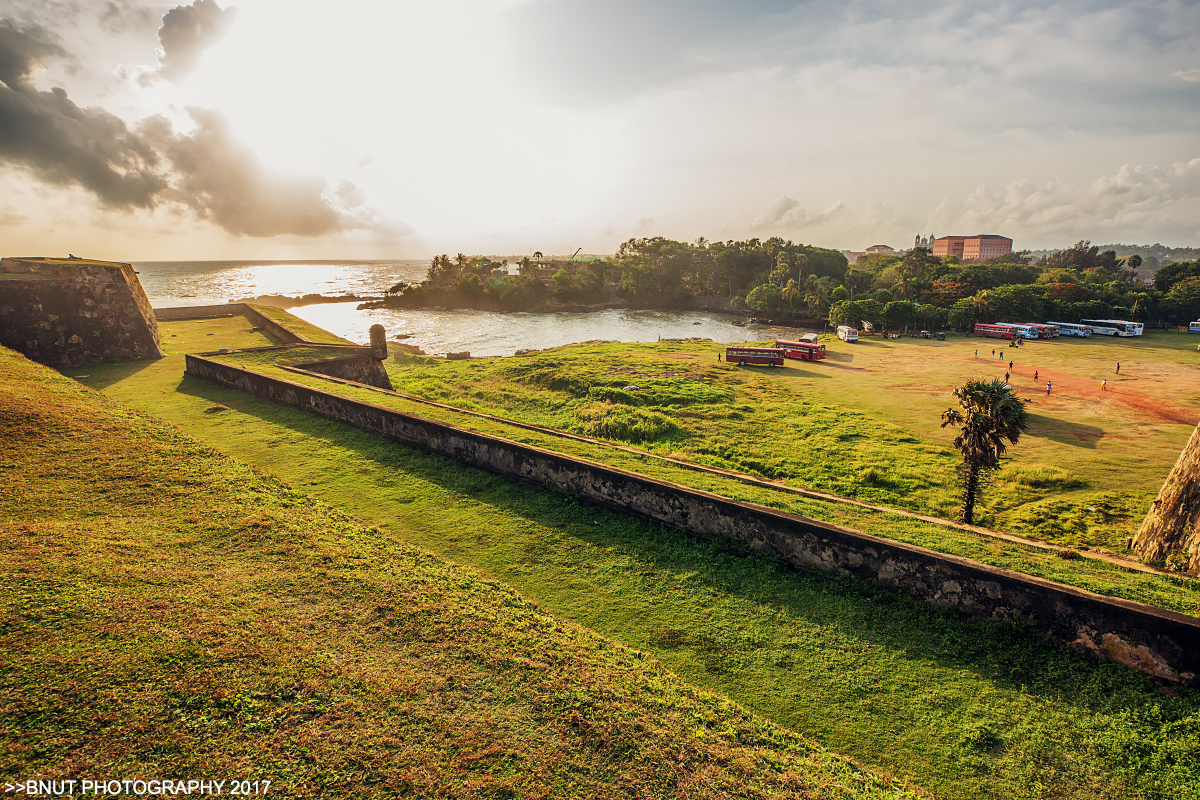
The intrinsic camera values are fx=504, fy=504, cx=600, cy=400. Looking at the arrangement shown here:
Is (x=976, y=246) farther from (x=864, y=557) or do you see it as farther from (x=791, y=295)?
(x=864, y=557)

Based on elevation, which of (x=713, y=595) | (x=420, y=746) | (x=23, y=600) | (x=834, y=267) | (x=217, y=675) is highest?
(x=834, y=267)

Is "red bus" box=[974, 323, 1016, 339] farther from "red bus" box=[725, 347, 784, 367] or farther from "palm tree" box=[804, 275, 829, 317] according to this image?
"red bus" box=[725, 347, 784, 367]

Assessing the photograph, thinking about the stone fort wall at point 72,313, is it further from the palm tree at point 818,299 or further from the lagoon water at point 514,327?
the palm tree at point 818,299

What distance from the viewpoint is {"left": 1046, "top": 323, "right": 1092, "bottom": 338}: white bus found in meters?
54.3

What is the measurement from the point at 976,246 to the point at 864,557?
22611 centimetres

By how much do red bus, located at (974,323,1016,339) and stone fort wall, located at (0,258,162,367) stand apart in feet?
233

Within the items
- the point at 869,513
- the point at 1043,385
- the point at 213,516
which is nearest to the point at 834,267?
the point at 1043,385

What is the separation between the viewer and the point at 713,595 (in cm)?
860

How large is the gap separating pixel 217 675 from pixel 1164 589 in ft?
46.2

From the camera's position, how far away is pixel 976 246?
600 ft

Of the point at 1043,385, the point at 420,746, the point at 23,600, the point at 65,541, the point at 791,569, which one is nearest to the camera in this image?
the point at 420,746

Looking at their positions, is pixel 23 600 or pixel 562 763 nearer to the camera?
pixel 562 763

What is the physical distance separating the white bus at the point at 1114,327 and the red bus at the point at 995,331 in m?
11.0

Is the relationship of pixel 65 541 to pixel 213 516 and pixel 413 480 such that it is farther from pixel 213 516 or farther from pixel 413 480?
pixel 413 480
